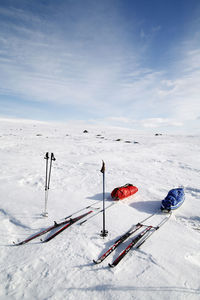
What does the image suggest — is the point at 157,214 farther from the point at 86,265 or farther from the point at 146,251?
the point at 86,265

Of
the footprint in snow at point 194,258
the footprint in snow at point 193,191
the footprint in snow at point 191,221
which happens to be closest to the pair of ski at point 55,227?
the footprint in snow at point 194,258

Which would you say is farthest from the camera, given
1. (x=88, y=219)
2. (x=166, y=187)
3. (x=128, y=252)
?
(x=166, y=187)

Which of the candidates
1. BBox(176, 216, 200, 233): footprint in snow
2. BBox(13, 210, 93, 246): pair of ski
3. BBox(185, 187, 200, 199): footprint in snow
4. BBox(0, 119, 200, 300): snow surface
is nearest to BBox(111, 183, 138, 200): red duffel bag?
BBox(0, 119, 200, 300): snow surface

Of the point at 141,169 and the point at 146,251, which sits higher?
the point at 141,169

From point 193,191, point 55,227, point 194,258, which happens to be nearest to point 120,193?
point 55,227

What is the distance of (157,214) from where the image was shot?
22.3 ft

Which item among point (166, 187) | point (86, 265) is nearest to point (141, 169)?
point (166, 187)

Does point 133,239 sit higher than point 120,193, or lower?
lower

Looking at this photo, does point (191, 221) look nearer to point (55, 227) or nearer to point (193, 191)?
point (193, 191)

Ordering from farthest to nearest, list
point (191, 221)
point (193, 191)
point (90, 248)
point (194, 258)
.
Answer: point (193, 191) < point (191, 221) < point (90, 248) < point (194, 258)

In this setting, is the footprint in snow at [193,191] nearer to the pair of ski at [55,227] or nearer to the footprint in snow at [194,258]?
the footprint in snow at [194,258]

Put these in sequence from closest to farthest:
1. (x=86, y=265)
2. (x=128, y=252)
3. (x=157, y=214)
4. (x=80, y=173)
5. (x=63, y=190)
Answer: (x=86, y=265) → (x=128, y=252) → (x=157, y=214) → (x=63, y=190) → (x=80, y=173)

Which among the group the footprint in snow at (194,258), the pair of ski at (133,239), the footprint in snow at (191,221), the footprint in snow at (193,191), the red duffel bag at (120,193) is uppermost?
the red duffel bag at (120,193)

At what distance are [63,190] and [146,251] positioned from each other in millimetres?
5260
